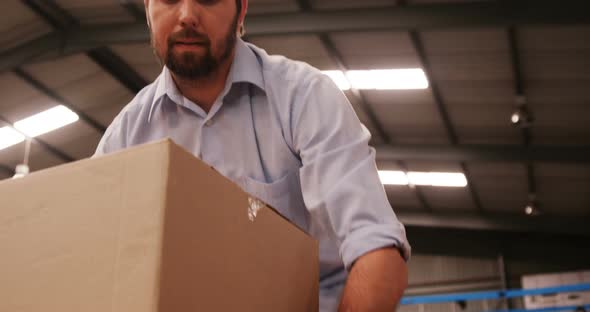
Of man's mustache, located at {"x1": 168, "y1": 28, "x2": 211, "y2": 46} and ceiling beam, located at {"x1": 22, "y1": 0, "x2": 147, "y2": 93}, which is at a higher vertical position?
ceiling beam, located at {"x1": 22, "y1": 0, "x2": 147, "y2": 93}

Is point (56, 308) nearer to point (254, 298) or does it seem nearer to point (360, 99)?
point (254, 298)

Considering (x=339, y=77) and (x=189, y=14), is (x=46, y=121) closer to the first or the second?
(x=339, y=77)

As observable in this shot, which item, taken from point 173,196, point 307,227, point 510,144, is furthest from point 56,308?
point 510,144

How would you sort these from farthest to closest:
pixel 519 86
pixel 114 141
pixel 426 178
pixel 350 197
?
pixel 426 178 < pixel 519 86 < pixel 114 141 < pixel 350 197

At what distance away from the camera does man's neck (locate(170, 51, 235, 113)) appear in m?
1.14

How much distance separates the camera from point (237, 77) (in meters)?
1.14

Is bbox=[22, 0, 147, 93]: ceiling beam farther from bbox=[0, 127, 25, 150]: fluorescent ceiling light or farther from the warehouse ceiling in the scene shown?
bbox=[0, 127, 25, 150]: fluorescent ceiling light

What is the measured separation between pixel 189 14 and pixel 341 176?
13.7 inches

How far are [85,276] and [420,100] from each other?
7.03m

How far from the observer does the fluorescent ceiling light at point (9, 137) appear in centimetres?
834

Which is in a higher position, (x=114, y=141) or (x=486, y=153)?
(x=486, y=153)

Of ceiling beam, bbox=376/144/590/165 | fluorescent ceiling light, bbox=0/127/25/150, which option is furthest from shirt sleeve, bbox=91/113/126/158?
fluorescent ceiling light, bbox=0/127/25/150

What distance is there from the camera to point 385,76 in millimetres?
7059

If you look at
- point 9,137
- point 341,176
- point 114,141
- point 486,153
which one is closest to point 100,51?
point 9,137
